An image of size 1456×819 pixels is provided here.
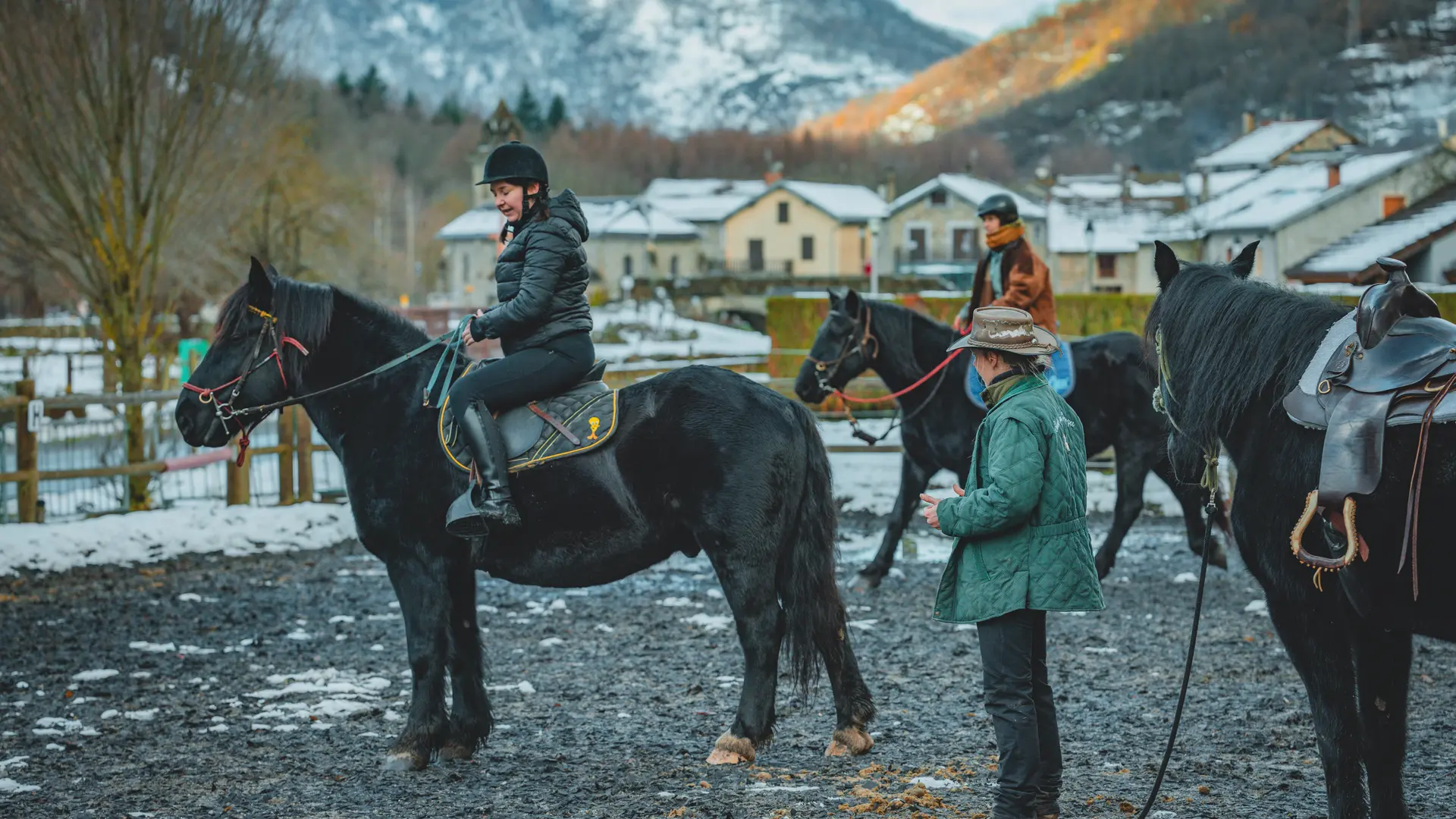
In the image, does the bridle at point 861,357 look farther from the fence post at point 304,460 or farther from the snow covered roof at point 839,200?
the snow covered roof at point 839,200

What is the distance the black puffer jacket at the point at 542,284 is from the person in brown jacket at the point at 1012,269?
394 centimetres

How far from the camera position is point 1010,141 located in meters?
170

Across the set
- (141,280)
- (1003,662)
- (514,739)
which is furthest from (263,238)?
(1003,662)

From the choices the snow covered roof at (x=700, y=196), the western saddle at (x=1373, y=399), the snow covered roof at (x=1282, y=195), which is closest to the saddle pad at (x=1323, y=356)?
the western saddle at (x=1373, y=399)

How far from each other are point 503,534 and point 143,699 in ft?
8.07

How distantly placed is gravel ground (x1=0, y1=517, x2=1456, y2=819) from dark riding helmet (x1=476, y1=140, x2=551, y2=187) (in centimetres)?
249

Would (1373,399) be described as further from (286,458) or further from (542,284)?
(286,458)

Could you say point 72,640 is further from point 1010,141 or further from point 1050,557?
point 1010,141

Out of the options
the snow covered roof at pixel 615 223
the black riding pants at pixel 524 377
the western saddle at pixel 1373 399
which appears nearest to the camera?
the western saddle at pixel 1373 399

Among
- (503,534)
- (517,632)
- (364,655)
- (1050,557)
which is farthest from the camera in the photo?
(517,632)

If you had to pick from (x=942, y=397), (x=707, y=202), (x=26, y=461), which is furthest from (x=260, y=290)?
(x=707, y=202)

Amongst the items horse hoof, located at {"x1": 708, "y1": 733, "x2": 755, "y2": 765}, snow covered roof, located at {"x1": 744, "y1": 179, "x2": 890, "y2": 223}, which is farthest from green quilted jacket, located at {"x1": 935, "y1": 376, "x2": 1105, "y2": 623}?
snow covered roof, located at {"x1": 744, "y1": 179, "x2": 890, "y2": 223}

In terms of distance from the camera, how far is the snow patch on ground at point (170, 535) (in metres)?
10.3

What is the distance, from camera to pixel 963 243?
67.9 metres
